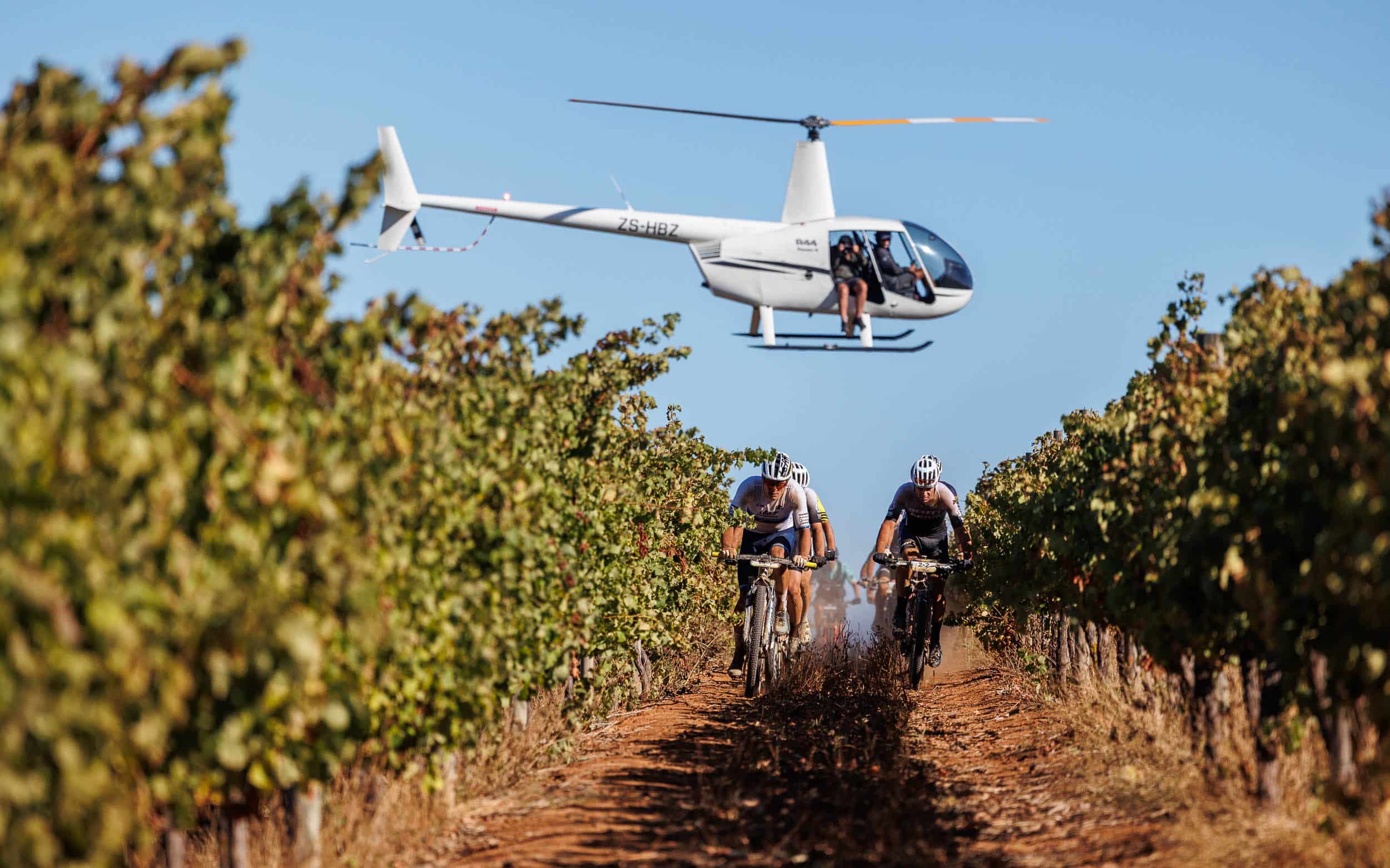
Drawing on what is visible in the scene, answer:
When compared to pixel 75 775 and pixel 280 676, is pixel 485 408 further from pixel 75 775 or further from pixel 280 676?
pixel 75 775

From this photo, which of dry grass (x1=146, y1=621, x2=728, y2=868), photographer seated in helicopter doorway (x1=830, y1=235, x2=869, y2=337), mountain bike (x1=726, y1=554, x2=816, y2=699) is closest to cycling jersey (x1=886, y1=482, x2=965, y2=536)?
mountain bike (x1=726, y1=554, x2=816, y2=699)

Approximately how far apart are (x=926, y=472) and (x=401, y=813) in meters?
8.00

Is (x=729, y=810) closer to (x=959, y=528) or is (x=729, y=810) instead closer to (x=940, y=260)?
(x=959, y=528)

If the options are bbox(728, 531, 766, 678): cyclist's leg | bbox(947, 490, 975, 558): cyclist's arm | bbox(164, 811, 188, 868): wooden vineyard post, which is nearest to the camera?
bbox(164, 811, 188, 868): wooden vineyard post

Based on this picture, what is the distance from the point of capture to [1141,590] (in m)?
8.57

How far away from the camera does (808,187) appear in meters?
17.3

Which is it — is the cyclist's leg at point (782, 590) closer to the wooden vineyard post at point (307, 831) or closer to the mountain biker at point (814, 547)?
the mountain biker at point (814, 547)

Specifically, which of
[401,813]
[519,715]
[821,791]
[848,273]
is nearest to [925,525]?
[848,273]

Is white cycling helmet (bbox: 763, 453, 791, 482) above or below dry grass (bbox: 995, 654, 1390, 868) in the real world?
above

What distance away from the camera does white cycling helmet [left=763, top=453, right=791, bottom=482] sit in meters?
13.2

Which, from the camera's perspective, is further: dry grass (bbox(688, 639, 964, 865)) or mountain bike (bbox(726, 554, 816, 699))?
mountain bike (bbox(726, 554, 816, 699))

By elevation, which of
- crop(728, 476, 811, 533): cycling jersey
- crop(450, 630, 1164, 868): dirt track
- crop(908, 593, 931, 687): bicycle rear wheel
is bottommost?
crop(450, 630, 1164, 868): dirt track

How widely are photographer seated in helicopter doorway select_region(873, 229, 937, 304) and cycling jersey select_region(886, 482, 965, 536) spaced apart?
3.49 metres

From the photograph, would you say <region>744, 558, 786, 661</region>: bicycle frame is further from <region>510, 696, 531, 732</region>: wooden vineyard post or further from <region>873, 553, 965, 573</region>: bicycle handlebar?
<region>510, 696, 531, 732</region>: wooden vineyard post
